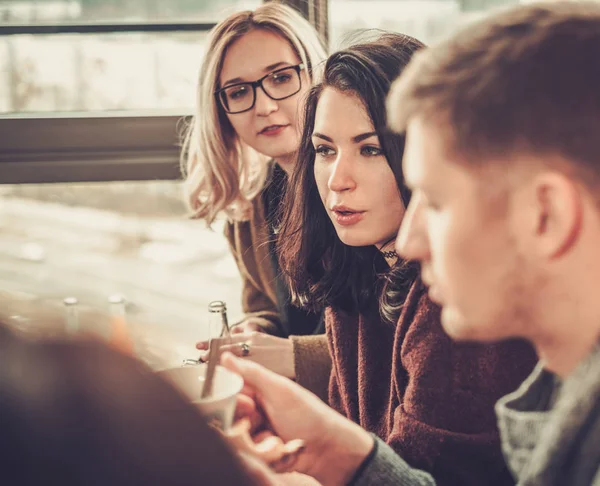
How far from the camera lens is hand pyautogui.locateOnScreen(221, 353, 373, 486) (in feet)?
2.81

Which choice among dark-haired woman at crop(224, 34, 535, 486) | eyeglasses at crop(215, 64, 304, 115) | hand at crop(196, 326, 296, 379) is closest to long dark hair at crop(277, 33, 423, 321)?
dark-haired woman at crop(224, 34, 535, 486)

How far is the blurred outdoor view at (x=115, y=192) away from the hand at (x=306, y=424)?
1260 mm

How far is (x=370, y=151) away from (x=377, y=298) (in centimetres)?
31

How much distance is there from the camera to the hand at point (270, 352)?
154 cm

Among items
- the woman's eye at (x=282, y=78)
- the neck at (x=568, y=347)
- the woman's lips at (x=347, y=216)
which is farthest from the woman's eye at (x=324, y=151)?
the neck at (x=568, y=347)

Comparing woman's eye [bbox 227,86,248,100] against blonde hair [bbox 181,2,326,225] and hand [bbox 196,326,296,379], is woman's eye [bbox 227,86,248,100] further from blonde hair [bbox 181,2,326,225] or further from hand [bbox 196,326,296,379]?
hand [bbox 196,326,296,379]

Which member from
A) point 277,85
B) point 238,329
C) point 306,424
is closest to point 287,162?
point 277,85

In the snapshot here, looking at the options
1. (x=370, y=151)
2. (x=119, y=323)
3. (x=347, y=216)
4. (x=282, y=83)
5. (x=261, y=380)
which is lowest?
(x=119, y=323)

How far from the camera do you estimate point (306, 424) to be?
88cm

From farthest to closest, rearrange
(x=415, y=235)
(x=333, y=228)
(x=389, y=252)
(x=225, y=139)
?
(x=225, y=139), (x=333, y=228), (x=389, y=252), (x=415, y=235)

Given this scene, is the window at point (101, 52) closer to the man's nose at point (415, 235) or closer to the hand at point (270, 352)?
the hand at point (270, 352)

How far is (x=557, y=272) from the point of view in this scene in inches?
23.3

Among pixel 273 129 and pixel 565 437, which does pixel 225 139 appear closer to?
pixel 273 129

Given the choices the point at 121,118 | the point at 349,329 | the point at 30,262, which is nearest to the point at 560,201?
the point at 349,329
